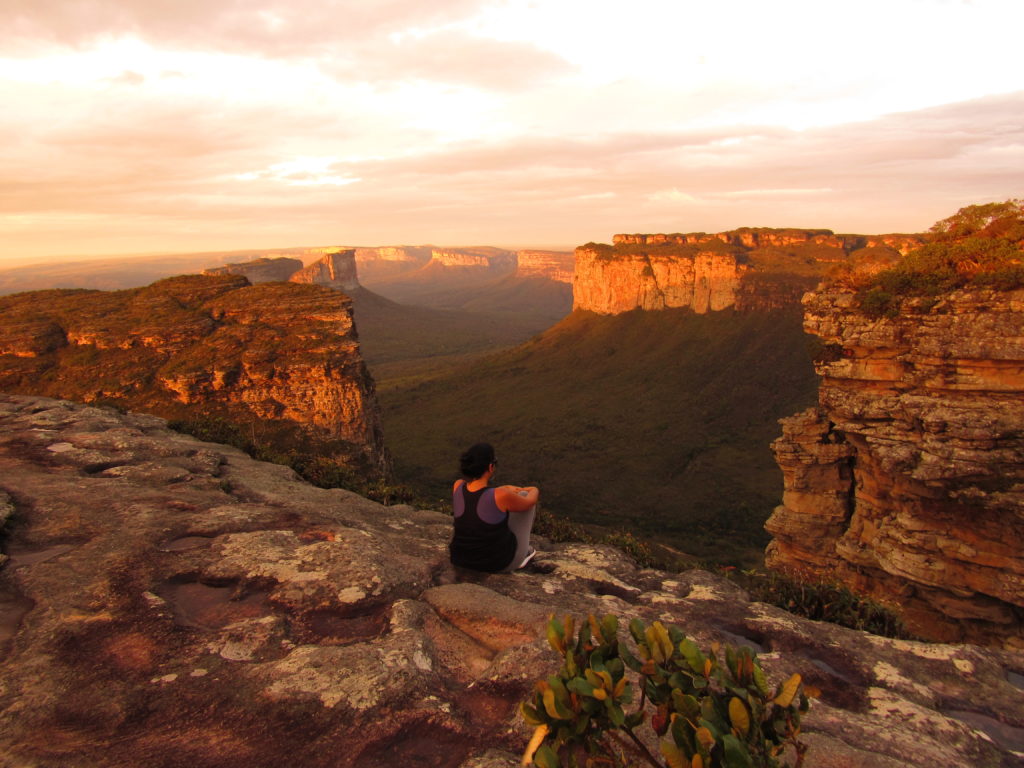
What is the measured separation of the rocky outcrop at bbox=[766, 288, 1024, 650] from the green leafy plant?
17.8m

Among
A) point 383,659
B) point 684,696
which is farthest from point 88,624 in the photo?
point 684,696

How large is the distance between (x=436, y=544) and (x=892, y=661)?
20.6 feet

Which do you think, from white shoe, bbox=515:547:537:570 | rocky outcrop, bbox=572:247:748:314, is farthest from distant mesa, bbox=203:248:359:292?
white shoe, bbox=515:547:537:570

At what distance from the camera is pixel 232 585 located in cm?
673

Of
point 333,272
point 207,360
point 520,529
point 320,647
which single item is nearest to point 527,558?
point 520,529

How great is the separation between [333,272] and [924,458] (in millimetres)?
172314

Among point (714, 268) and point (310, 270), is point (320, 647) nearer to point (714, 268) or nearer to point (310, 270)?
point (714, 268)

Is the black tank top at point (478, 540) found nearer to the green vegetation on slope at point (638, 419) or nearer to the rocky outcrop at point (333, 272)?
the green vegetation on slope at point (638, 419)

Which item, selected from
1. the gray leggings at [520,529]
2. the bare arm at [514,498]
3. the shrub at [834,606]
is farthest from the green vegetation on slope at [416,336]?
the shrub at [834,606]

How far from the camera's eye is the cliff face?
35250mm

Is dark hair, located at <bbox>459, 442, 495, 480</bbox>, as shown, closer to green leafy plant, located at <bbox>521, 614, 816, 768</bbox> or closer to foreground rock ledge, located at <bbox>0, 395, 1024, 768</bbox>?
foreground rock ledge, located at <bbox>0, 395, 1024, 768</bbox>

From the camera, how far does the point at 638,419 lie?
7119cm

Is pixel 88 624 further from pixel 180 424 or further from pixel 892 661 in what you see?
pixel 180 424

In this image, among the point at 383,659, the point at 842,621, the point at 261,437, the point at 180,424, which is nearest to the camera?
the point at 383,659
